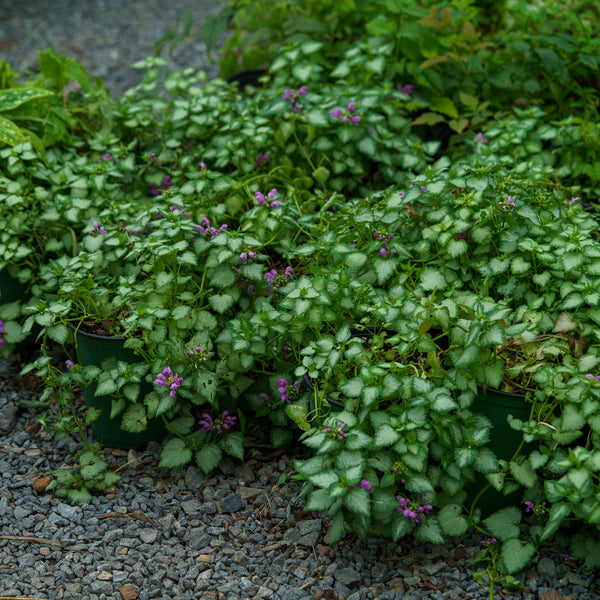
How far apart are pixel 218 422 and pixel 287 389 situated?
0.83 ft

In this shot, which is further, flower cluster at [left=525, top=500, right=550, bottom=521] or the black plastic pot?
the black plastic pot

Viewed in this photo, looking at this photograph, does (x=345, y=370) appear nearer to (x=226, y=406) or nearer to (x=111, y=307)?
(x=226, y=406)

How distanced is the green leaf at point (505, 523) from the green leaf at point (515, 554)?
0.02 meters

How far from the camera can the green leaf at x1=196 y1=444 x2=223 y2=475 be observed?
2.10 m

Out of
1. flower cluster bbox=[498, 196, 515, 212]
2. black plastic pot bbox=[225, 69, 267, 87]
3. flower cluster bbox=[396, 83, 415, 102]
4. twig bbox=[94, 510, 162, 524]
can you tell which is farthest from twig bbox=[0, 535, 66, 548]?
black plastic pot bbox=[225, 69, 267, 87]

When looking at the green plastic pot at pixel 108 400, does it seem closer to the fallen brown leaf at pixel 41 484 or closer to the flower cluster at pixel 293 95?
the fallen brown leaf at pixel 41 484

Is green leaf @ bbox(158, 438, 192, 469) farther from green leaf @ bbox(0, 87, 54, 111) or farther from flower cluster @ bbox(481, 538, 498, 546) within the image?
green leaf @ bbox(0, 87, 54, 111)

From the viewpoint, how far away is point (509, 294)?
206 cm

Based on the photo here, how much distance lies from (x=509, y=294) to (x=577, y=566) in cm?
75

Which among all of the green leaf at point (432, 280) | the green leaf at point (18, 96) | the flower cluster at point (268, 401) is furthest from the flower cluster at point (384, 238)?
the green leaf at point (18, 96)

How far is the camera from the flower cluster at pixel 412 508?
67.8 inches

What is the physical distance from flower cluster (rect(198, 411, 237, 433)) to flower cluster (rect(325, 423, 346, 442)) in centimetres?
52

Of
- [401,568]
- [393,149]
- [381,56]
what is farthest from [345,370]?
[381,56]

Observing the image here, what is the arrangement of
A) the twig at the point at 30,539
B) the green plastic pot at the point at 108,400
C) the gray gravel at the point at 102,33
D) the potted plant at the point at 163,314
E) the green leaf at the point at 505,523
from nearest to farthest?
the green leaf at the point at 505,523, the twig at the point at 30,539, the potted plant at the point at 163,314, the green plastic pot at the point at 108,400, the gray gravel at the point at 102,33
